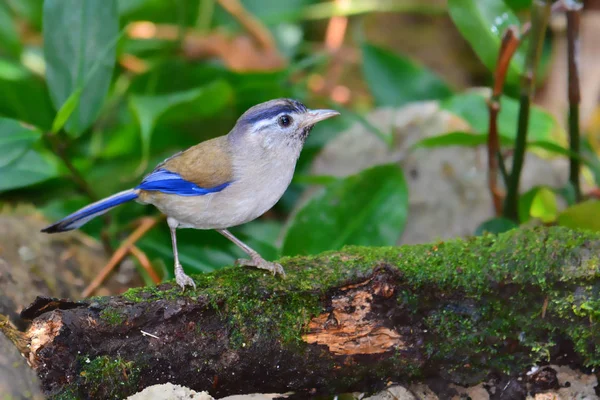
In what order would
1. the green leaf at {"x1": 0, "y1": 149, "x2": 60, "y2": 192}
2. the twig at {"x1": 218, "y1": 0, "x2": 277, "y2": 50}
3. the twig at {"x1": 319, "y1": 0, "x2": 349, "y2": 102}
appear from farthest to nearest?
1. the twig at {"x1": 319, "y1": 0, "x2": 349, "y2": 102}
2. the twig at {"x1": 218, "y1": 0, "x2": 277, "y2": 50}
3. the green leaf at {"x1": 0, "y1": 149, "x2": 60, "y2": 192}

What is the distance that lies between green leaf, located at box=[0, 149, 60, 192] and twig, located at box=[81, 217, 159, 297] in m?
0.65

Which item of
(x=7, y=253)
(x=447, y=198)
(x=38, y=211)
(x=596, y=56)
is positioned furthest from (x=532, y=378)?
(x=596, y=56)

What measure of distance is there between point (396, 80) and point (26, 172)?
3.52 meters

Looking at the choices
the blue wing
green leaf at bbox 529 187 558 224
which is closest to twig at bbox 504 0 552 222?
green leaf at bbox 529 187 558 224

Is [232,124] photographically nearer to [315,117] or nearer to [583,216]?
[315,117]

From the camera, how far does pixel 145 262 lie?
4578 millimetres

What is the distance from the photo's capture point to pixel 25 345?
105 inches

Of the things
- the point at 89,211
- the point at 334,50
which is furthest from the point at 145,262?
the point at 334,50

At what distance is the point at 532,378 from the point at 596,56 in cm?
569

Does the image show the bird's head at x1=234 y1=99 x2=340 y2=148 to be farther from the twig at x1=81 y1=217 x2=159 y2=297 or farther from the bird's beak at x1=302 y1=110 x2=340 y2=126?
the twig at x1=81 y1=217 x2=159 y2=297

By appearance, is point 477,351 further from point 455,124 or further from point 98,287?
point 455,124

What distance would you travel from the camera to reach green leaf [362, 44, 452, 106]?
21.0ft

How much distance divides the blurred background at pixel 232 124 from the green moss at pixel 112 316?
1.02 metres

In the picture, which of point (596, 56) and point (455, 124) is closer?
point (455, 124)
